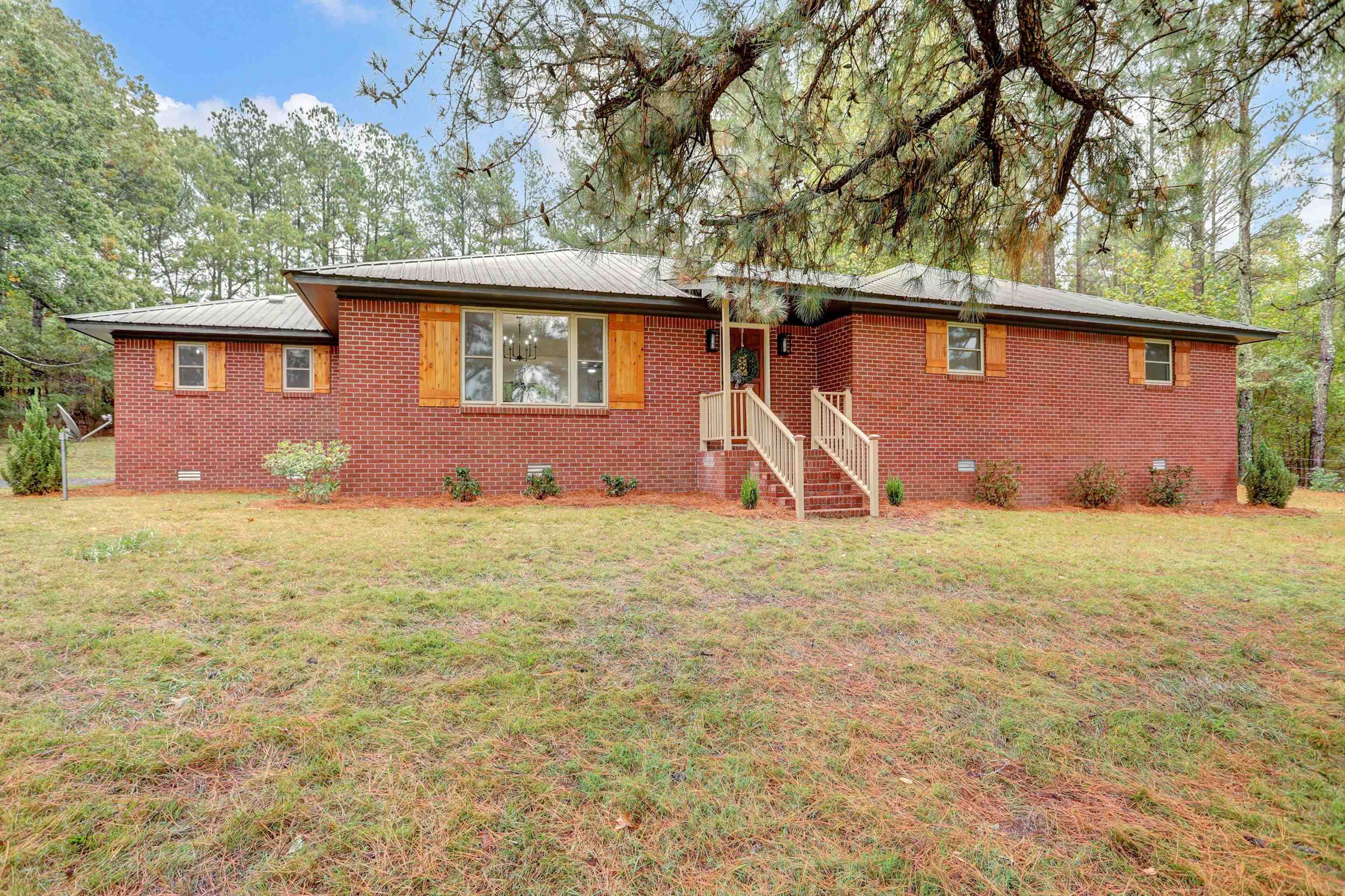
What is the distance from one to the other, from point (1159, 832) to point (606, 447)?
847cm

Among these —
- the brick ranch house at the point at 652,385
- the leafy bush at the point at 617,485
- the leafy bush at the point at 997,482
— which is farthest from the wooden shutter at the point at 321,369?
the leafy bush at the point at 997,482

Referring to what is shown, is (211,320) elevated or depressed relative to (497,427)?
elevated

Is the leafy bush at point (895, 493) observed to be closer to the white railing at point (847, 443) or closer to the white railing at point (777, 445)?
the white railing at point (847, 443)

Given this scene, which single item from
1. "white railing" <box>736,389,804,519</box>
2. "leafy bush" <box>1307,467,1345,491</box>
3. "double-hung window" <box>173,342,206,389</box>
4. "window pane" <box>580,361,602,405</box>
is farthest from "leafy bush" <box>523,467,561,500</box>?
"leafy bush" <box>1307,467,1345,491</box>

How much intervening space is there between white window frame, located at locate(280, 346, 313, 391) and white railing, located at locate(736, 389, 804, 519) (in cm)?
873

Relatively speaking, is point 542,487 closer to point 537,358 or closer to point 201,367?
point 537,358

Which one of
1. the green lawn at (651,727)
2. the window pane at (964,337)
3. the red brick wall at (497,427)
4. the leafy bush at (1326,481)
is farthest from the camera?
the leafy bush at (1326,481)

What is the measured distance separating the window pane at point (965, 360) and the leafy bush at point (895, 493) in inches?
116

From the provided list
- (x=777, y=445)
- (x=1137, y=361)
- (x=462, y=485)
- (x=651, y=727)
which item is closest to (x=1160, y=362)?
(x=1137, y=361)

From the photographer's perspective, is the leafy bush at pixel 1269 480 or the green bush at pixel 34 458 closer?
the green bush at pixel 34 458

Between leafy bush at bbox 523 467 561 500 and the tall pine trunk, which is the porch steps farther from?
the tall pine trunk

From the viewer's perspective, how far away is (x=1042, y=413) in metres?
11.2

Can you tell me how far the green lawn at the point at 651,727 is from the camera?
72.9 inches

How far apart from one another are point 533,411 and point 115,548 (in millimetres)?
5400
